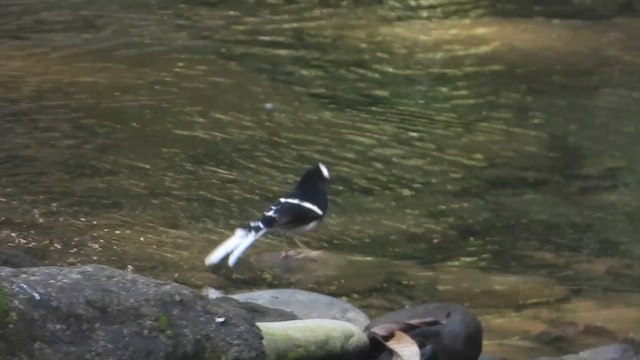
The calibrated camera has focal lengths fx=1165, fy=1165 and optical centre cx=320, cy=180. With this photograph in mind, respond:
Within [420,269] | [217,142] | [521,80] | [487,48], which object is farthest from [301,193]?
[487,48]

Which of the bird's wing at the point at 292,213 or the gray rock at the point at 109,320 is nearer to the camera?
the gray rock at the point at 109,320

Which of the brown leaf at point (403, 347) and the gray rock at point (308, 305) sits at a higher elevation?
the brown leaf at point (403, 347)

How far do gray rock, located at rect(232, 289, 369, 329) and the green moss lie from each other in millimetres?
1497

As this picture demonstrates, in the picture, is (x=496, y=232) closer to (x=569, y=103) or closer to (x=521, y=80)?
(x=569, y=103)

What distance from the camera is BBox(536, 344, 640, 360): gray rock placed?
526 centimetres

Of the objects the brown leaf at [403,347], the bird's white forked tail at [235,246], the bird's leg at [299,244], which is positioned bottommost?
the bird's leg at [299,244]

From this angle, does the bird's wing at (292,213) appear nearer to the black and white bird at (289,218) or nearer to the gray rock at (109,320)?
the black and white bird at (289,218)

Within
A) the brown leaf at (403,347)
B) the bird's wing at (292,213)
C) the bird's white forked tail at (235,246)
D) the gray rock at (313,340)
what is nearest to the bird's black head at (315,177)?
the bird's wing at (292,213)

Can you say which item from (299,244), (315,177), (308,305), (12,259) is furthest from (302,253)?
(12,259)

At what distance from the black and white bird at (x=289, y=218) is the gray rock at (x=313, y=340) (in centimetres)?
199

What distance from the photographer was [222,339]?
3.82m

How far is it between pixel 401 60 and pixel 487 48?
1.13 m

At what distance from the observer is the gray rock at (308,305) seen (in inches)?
206

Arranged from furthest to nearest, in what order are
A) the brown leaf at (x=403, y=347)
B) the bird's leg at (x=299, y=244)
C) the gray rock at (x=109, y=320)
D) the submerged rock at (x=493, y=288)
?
1. the bird's leg at (x=299, y=244)
2. the submerged rock at (x=493, y=288)
3. the brown leaf at (x=403, y=347)
4. the gray rock at (x=109, y=320)
